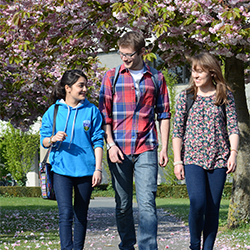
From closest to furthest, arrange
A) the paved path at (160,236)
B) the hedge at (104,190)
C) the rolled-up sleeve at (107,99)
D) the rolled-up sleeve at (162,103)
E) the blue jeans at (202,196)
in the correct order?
the blue jeans at (202,196), the rolled-up sleeve at (107,99), the rolled-up sleeve at (162,103), the paved path at (160,236), the hedge at (104,190)

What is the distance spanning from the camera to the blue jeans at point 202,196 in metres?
4.08

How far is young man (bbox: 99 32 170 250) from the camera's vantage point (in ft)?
14.1

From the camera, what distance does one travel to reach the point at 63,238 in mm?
4227

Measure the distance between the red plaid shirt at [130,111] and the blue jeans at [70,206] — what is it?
0.53m

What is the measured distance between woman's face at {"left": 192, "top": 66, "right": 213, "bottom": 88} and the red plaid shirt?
0.38 m

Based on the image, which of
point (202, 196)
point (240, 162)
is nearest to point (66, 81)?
point (202, 196)

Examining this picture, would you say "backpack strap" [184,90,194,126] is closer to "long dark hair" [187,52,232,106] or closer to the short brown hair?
"long dark hair" [187,52,232,106]

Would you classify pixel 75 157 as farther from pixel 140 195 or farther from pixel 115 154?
pixel 140 195

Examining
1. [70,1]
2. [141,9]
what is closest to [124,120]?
[141,9]

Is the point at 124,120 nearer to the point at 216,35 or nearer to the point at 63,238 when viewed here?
the point at 63,238

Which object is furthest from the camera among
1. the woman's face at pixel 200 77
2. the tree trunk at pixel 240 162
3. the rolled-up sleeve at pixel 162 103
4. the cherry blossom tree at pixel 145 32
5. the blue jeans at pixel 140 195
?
the tree trunk at pixel 240 162

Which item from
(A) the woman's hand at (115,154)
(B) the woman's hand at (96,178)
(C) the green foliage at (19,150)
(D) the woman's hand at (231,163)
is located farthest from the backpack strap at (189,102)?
(C) the green foliage at (19,150)

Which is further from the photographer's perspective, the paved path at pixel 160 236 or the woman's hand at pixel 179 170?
the paved path at pixel 160 236

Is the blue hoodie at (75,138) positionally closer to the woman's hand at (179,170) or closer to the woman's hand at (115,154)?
the woman's hand at (115,154)
